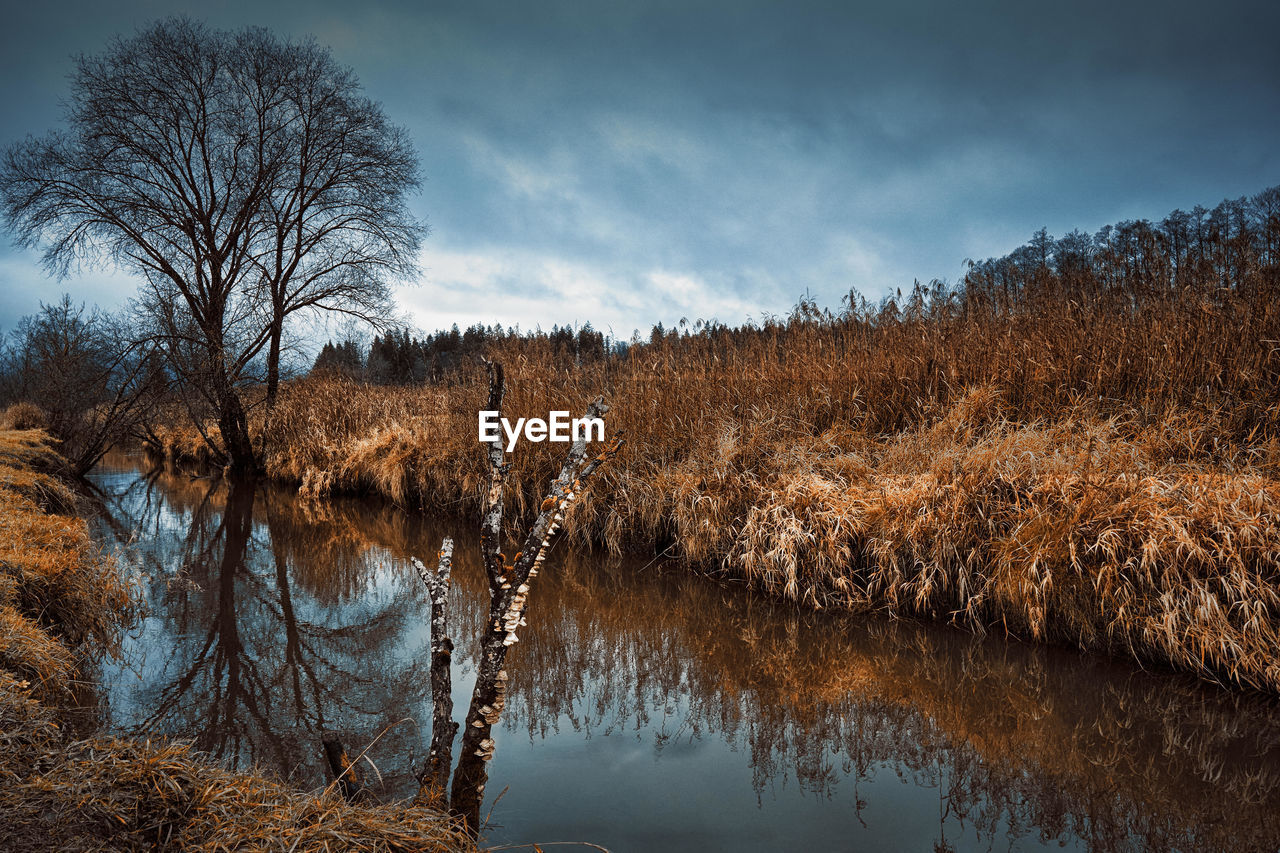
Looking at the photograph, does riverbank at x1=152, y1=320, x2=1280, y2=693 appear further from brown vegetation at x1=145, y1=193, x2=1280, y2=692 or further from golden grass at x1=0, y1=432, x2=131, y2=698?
golden grass at x1=0, y1=432, x2=131, y2=698

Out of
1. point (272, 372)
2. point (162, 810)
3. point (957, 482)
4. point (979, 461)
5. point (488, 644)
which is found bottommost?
point (162, 810)

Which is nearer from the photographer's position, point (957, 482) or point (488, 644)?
point (488, 644)

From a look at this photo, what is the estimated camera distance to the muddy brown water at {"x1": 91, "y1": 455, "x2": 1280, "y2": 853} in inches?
97.0

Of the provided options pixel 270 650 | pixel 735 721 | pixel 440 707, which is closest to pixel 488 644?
pixel 440 707

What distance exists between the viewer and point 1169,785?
103 inches

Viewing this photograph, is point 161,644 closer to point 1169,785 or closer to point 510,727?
point 510,727

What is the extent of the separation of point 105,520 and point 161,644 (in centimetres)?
638

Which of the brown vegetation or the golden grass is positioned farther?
the brown vegetation

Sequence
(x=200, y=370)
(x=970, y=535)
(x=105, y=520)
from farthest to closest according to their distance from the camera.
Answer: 1. (x=200, y=370)
2. (x=105, y=520)
3. (x=970, y=535)

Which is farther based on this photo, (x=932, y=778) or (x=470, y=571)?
(x=470, y=571)

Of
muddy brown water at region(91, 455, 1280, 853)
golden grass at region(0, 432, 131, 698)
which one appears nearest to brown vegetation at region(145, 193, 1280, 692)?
muddy brown water at region(91, 455, 1280, 853)

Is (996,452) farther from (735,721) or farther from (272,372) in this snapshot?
(272,372)

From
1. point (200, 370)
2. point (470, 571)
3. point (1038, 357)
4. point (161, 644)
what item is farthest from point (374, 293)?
point (1038, 357)

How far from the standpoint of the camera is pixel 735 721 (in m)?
3.28
